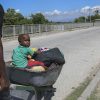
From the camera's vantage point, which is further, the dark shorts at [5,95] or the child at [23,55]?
the child at [23,55]

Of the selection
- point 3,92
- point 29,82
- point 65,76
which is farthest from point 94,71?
point 3,92

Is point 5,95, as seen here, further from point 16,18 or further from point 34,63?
point 16,18

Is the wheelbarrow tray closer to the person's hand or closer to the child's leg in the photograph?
the child's leg

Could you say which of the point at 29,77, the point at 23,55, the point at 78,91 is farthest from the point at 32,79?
the point at 78,91

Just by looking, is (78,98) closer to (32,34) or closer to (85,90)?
(85,90)

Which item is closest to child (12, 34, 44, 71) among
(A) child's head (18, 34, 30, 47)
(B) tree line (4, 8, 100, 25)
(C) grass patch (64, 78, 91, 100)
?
(A) child's head (18, 34, 30, 47)

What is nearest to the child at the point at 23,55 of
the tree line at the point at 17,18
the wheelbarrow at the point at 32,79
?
the wheelbarrow at the point at 32,79

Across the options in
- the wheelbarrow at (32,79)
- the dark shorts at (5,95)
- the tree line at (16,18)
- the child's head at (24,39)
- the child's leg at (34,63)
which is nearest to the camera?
the dark shorts at (5,95)

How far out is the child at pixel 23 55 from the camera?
582 centimetres

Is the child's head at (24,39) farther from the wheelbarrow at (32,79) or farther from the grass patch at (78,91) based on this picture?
the grass patch at (78,91)

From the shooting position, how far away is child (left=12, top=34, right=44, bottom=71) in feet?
19.1

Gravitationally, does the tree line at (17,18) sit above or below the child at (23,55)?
above

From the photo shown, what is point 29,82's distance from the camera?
517 cm

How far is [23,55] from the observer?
5977 mm
